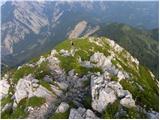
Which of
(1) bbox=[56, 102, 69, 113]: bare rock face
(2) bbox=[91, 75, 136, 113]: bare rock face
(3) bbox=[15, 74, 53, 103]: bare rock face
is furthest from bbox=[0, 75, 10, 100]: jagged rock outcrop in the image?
(2) bbox=[91, 75, 136, 113]: bare rock face

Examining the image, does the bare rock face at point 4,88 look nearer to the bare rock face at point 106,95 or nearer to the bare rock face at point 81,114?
the bare rock face at point 106,95

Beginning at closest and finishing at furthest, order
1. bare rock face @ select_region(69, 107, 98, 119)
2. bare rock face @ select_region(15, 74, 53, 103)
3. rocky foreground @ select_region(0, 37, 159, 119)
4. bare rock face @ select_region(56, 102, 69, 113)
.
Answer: bare rock face @ select_region(69, 107, 98, 119), rocky foreground @ select_region(0, 37, 159, 119), bare rock face @ select_region(56, 102, 69, 113), bare rock face @ select_region(15, 74, 53, 103)

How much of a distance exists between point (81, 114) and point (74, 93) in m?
16.8

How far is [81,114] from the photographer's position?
225 ft

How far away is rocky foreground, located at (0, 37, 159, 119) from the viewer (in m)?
71.9

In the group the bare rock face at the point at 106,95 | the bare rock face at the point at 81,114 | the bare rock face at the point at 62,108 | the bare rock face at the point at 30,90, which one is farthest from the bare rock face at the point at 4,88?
the bare rock face at the point at 81,114

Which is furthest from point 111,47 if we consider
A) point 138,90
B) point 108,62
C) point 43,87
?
point 43,87

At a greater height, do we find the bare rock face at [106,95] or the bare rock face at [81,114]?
the bare rock face at [81,114]

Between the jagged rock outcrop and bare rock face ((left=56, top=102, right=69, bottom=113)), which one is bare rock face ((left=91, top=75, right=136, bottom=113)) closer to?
bare rock face ((left=56, top=102, right=69, bottom=113))

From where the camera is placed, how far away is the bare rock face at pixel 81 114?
2667 inches

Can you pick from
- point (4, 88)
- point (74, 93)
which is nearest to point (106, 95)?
point (74, 93)

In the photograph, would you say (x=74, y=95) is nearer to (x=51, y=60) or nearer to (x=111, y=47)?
(x=51, y=60)

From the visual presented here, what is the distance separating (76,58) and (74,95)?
31676 mm

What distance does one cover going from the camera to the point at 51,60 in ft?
364
